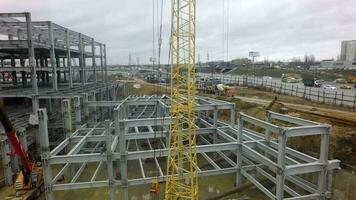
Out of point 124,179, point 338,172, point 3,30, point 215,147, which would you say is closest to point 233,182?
point 215,147

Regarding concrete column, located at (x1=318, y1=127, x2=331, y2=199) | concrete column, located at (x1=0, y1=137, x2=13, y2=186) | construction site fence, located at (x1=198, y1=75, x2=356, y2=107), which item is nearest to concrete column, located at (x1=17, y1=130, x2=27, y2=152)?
concrete column, located at (x1=0, y1=137, x2=13, y2=186)

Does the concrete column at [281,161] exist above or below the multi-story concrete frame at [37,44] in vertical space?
below

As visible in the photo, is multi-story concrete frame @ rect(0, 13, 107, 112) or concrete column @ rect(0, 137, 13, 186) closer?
concrete column @ rect(0, 137, 13, 186)

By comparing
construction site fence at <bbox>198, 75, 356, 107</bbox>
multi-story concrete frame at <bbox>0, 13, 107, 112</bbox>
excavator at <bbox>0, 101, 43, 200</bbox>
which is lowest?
excavator at <bbox>0, 101, 43, 200</bbox>

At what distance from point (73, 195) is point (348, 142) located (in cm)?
2025

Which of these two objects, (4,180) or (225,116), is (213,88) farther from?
(4,180)

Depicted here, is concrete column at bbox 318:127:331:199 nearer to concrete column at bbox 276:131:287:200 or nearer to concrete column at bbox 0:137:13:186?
concrete column at bbox 276:131:287:200

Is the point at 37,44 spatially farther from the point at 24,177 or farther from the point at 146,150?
the point at 146,150

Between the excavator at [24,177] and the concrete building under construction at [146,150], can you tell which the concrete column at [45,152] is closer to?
the concrete building under construction at [146,150]

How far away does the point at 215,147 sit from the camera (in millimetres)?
15156

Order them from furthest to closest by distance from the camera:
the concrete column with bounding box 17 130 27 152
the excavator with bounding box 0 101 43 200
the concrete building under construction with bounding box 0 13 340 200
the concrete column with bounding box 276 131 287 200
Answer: the concrete column with bounding box 17 130 27 152 → the excavator with bounding box 0 101 43 200 → the concrete building under construction with bounding box 0 13 340 200 → the concrete column with bounding box 276 131 287 200

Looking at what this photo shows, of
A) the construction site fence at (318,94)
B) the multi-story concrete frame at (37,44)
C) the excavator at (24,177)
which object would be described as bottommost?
the excavator at (24,177)

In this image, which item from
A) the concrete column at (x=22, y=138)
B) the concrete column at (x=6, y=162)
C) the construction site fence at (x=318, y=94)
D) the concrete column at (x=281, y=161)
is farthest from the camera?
the construction site fence at (x=318, y=94)

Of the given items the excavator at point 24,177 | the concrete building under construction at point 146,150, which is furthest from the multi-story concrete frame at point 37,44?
the excavator at point 24,177
